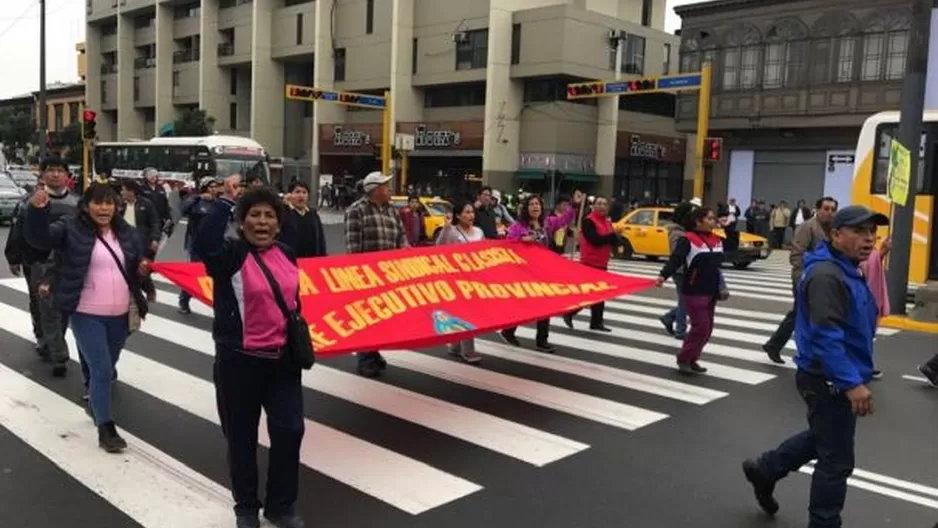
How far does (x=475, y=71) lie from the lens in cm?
4347

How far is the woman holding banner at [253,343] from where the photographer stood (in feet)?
13.4

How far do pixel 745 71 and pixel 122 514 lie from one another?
34742mm

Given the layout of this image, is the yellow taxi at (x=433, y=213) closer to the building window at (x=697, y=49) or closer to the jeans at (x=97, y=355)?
the jeans at (x=97, y=355)

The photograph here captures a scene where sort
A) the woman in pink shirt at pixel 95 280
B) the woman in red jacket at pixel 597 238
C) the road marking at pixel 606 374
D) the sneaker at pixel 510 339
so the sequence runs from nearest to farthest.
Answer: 1. the woman in pink shirt at pixel 95 280
2. the road marking at pixel 606 374
3. the sneaker at pixel 510 339
4. the woman in red jacket at pixel 597 238

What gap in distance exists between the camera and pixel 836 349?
3.98 metres

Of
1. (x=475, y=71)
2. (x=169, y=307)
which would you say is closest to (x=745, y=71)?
(x=475, y=71)

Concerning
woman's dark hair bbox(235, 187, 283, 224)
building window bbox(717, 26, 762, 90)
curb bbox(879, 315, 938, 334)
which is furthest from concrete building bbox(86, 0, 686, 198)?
woman's dark hair bbox(235, 187, 283, 224)

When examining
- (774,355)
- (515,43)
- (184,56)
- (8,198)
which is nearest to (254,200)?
(774,355)

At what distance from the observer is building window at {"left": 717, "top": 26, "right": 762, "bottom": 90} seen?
3472cm

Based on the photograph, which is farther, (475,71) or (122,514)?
(475,71)

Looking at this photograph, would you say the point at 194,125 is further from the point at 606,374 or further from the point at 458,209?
the point at 606,374

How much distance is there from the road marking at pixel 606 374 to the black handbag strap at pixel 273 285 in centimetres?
430

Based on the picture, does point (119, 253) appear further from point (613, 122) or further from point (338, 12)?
point (338, 12)

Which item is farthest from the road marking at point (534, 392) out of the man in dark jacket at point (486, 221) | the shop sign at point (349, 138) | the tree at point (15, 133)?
the tree at point (15, 133)
